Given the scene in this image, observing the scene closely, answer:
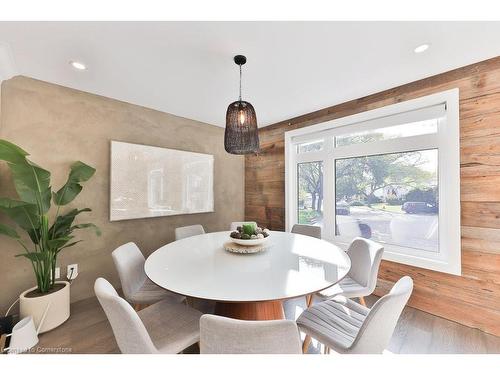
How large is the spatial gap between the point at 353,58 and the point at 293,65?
0.49 m

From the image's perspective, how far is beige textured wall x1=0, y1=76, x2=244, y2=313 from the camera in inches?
76.6

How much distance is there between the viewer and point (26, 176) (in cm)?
171

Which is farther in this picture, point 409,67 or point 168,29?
point 409,67

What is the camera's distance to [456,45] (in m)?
1.59

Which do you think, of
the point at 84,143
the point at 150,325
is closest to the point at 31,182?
the point at 84,143

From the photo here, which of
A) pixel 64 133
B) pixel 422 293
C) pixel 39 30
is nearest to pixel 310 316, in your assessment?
pixel 422 293

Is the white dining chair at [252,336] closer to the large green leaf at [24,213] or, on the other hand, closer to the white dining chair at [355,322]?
the white dining chair at [355,322]

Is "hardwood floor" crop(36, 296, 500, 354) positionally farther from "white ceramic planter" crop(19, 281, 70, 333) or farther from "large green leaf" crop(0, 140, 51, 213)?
"large green leaf" crop(0, 140, 51, 213)

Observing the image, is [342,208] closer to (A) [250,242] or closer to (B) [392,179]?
(B) [392,179]

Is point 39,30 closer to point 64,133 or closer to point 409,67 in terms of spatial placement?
point 64,133

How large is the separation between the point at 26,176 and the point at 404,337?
134 inches

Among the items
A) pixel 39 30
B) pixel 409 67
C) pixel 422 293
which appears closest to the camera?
pixel 39 30

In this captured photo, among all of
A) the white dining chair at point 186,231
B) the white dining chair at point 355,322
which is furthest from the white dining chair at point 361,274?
the white dining chair at point 186,231
